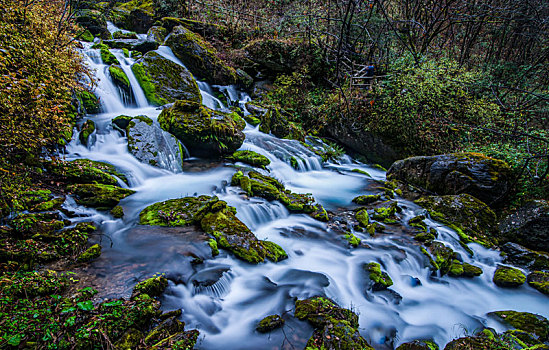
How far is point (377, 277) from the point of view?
445 centimetres

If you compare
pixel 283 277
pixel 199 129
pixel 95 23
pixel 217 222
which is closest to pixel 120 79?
pixel 199 129

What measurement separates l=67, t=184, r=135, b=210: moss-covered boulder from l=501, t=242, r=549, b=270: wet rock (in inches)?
346

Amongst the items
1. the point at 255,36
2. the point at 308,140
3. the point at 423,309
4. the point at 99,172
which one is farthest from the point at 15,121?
the point at 255,36

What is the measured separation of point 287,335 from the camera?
3.10 metres

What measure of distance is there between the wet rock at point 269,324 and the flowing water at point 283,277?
77 millimetres

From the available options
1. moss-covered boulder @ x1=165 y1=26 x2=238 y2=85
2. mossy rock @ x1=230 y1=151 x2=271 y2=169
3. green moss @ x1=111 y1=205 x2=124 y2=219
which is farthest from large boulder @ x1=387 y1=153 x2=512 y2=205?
moss-covered boulder @ x1=165 y1=26 x2=238 y2=85

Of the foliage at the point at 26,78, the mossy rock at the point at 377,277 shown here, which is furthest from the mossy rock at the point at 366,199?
the foliage at the point at 26,78

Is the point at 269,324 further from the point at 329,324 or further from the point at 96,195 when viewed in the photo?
the point at 96,195

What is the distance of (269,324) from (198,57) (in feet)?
46.8

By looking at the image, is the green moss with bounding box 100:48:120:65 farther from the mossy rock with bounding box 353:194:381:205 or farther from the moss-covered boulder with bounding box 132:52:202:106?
the mossy rock with bounding box 353:194:381:205

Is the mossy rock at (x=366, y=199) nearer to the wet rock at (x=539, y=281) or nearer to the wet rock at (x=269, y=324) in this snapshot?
the wet rock at (x=539, y=281)

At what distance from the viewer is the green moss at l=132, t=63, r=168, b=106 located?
36.2 feet

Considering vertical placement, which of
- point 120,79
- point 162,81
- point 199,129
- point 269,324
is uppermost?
point 162,81

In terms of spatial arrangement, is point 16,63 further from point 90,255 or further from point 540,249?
point 540,249
